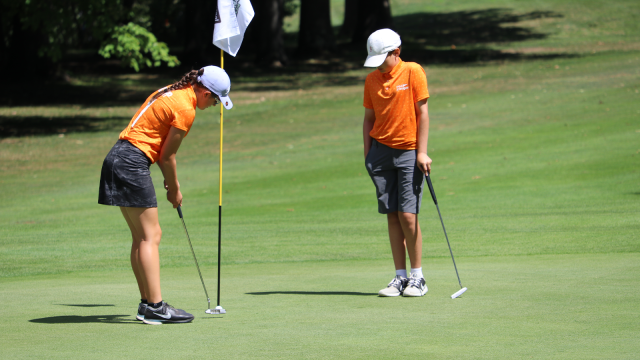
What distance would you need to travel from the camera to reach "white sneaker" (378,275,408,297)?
663 centimetres

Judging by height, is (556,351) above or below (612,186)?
above

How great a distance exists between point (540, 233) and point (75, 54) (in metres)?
41.3

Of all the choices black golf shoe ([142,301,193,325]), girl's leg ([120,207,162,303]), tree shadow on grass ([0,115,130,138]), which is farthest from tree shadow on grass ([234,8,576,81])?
black golf shoe ([142,301,193,325])

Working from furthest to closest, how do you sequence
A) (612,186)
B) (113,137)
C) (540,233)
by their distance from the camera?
1. (113,137)
2. (612,186)
3. (540,233)

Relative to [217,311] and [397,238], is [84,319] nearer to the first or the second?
[217,311]

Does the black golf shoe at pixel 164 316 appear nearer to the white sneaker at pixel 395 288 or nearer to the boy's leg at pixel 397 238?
the white sneaker at pixel 395 288

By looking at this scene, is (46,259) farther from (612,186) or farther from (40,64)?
(40,64)

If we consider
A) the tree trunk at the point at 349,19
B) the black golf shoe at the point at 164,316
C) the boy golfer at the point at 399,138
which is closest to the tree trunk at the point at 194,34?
the tree trunk at the point at 349,19

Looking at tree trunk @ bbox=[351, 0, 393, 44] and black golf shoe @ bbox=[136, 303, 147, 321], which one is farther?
tree trunk @ bbox=[351, 0, 393, 44]

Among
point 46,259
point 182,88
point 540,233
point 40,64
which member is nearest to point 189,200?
point 46,259

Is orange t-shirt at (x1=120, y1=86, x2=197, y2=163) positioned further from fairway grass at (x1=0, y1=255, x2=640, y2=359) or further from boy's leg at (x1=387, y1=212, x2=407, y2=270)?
boy's leg at (x1=387, y1=212, x2=407, y2=270)

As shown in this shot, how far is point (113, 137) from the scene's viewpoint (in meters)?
22.7

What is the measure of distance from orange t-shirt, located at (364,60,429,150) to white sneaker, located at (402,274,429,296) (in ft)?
3.60

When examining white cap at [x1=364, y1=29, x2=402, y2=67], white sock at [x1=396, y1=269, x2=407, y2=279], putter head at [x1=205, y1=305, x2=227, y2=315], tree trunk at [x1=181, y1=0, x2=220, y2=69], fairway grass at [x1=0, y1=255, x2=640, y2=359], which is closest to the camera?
fairway grass at [x1=0, y1=255, x2=640, y2=359]
